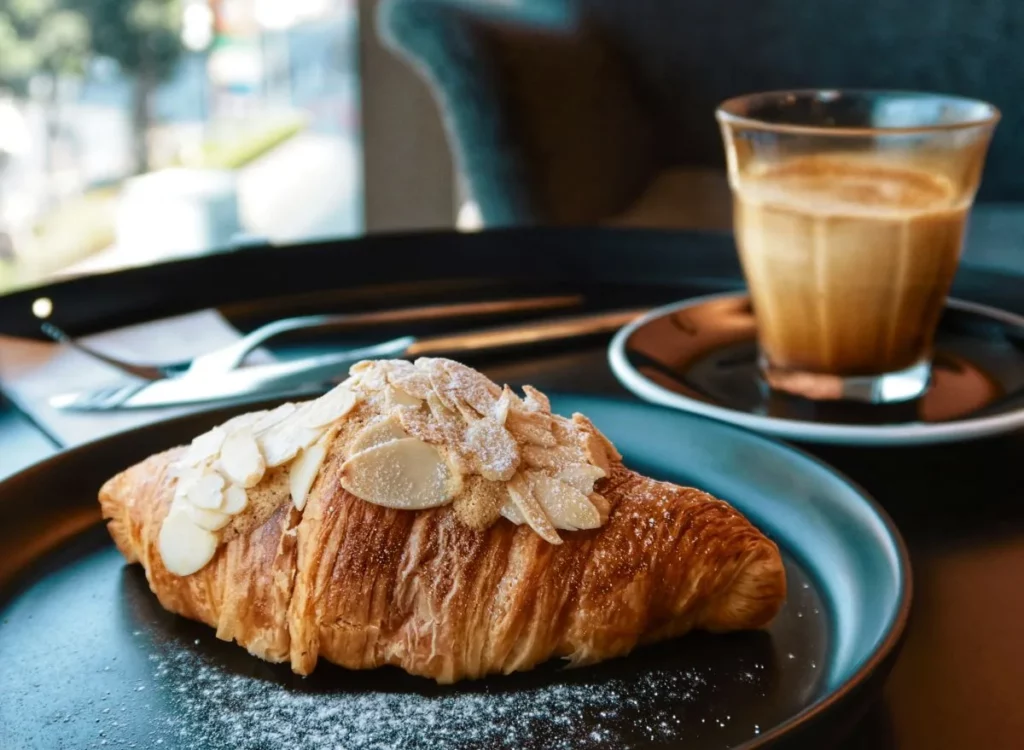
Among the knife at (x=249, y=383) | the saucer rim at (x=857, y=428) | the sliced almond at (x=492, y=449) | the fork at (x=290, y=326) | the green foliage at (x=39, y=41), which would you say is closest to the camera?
the sliced almond at (x=492, y=449)

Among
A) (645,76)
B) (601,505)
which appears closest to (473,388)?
(601,505)

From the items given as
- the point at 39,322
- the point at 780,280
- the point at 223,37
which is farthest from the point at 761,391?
the point at 223,37

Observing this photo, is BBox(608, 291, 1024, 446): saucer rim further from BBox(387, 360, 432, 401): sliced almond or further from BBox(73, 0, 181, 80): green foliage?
BBox(73, 0, 181, 80): green foliage

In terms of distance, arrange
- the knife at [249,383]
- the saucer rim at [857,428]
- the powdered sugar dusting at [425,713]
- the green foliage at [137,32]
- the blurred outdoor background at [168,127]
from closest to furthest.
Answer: the powdered sugar dusting at [425,713] → the saucer rim at [857,428] → the knife at [249,383] → the blurred outdoor background at [168,127] → the green foliage at [137,32]

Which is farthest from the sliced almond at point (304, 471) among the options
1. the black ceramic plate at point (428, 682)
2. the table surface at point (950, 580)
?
the table surface at point (950, 580)

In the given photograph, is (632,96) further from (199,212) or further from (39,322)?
(39,322)

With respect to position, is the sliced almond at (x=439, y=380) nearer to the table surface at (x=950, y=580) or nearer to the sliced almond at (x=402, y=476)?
the sliced almond at (x=402, y=476)

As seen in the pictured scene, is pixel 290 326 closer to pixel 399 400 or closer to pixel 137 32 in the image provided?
pixel 399 400

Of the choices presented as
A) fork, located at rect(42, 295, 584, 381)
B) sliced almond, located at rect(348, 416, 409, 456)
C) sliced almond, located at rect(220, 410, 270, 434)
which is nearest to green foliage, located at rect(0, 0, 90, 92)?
fork, located at rect(42, 295, 584, 381)
